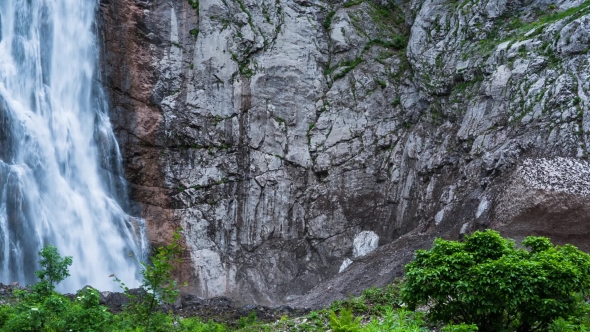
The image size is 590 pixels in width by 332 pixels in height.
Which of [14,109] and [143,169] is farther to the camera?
[143,169]

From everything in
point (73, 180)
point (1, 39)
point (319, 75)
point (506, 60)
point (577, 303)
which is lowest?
point (577, 303)

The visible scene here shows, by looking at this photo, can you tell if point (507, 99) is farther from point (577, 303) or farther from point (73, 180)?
point (73, 180)

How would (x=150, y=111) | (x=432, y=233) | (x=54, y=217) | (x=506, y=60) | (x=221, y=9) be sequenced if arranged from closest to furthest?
(x=432, y=233) → (x=506, y=60) → (x=54, y=217) → (x=150, y=111) → (x=221, y=9)

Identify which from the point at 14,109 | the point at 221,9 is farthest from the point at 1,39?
the point at 221,9

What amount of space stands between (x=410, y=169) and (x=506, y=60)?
5.86m

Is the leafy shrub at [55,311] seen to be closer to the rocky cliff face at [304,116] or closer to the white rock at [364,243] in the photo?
the rocky cliff face at [304,116]

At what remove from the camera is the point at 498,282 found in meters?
8.73

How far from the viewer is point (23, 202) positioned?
22.7 meters

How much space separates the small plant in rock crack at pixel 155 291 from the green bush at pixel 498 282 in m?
3.78

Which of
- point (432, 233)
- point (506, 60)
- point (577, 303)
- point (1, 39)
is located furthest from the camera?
point (1, 39)

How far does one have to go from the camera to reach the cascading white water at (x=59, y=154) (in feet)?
74.4

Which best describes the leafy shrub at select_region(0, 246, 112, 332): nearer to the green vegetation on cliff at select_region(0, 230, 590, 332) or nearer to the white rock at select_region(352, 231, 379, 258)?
the green vegetation on cliff at select_region(0, 230, 590, 332)

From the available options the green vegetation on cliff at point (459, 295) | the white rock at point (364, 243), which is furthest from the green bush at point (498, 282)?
the white rock at point (364, 243)

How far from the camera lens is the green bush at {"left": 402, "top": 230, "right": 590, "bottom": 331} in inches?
342
